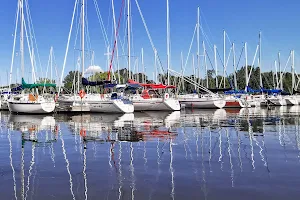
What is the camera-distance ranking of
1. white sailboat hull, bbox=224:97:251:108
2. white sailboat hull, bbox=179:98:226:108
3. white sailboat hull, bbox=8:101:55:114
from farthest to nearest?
white sailboat hull, bbox=224:97:251:108 < white sailboat hull, bbox=179:98:226:108 < white sailboat hull, bbox=8:101:55:114

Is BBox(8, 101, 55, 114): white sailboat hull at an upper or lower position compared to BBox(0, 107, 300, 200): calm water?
upper

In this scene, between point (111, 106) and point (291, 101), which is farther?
point (291, 101)

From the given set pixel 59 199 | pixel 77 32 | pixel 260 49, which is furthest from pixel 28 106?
pixel 260 49

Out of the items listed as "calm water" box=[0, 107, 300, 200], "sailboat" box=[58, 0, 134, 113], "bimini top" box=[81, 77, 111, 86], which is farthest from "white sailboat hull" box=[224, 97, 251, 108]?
"calm water" box=[0, 107, 300, 200]

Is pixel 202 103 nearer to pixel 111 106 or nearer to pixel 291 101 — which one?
pixel 111 106

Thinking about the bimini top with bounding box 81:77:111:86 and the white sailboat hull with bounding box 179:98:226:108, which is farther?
the white sailboat hull with bounding box 179:98:226:108

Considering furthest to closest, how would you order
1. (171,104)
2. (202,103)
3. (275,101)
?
1. (275,101)
2. (202,103)
3. (171,104)

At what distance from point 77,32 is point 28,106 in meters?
11.0

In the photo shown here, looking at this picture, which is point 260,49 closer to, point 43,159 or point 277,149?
point 277,149

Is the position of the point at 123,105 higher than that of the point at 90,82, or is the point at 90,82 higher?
the point at 90,82

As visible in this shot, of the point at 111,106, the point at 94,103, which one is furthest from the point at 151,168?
the point at 94,103

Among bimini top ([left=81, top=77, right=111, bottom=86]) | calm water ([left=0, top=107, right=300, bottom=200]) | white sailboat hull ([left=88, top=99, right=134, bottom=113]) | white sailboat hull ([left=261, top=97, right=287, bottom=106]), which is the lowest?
calm water ([left=0, top=107, right=300, bottom=200])

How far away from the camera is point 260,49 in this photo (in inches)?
2808

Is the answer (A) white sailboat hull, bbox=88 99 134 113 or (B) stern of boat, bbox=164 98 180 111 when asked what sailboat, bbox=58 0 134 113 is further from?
(B) stern of boat, bbox=164 98 180 111
